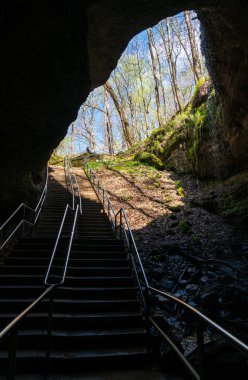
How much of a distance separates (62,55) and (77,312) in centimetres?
496

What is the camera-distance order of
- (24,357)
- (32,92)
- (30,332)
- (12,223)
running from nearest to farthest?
1. (24,357)
2. (30,332)
3. (32,92)
4. (12,223)

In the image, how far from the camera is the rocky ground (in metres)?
5.30

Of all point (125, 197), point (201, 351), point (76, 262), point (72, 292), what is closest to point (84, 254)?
point (76, 262)

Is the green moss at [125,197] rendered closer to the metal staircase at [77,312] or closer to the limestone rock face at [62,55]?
the limestone rock face at [62,55]

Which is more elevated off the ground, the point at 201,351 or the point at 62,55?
the point at 62,55

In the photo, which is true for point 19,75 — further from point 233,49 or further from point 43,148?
point 233,49

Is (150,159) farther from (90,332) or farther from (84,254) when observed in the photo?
(90,332)

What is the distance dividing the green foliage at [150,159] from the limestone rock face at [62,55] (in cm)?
917

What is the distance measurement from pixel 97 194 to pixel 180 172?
5.03 meters

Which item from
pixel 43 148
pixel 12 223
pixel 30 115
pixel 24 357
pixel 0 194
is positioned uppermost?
Answer: pixel 30 115

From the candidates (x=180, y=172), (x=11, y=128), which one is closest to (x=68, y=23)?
(x=11, y=128)

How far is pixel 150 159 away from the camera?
18.9m

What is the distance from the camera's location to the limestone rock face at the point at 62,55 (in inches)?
205

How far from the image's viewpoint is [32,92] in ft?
19.5
